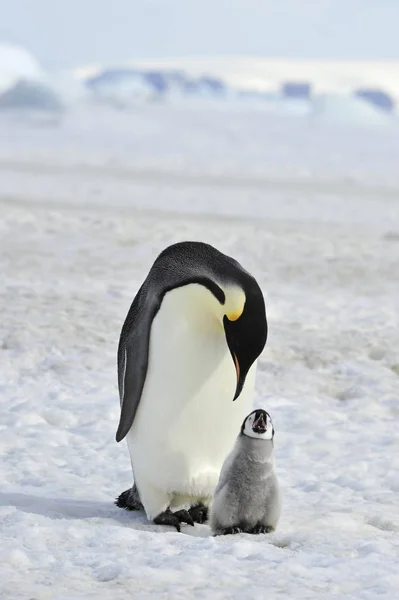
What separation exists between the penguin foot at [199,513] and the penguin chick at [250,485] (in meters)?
0.27

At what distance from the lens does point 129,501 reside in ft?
11.0

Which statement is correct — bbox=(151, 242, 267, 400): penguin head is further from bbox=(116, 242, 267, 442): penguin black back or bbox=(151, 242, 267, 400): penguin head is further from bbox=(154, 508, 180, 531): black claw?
bbox=(154, 508, 180, 531): black claw

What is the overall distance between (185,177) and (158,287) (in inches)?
529

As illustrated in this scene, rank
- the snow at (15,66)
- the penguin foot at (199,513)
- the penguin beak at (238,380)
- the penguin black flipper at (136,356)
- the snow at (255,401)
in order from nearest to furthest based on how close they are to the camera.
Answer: the snow at (255,401) → the penguin beak at (238,380) → the penguin black flipper at (136,356) → the penguin foot at (199,513) → the snow at (15,66)

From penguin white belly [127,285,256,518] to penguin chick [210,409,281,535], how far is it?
0.68ft

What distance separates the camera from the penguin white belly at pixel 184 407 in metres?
3.12

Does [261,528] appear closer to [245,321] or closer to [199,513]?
[199,513]

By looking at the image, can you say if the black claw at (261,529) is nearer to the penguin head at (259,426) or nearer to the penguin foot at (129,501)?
the penguin head at (259,426)

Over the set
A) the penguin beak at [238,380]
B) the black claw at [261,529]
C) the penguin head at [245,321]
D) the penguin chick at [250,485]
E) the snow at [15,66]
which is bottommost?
the black claw at [261,529]

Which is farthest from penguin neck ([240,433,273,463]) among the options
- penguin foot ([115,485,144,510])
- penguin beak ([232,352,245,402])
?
penguin foot ([115,485,144,510])

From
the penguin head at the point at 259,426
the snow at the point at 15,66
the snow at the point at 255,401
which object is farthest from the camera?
the snow at the point at 15,66

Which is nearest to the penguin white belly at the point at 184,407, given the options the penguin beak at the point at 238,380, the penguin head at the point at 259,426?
the penguin beak at the point at 238,380

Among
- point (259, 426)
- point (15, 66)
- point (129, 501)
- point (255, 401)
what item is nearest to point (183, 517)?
point (129, 501)

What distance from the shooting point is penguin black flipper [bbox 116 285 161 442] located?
3.15 meters
